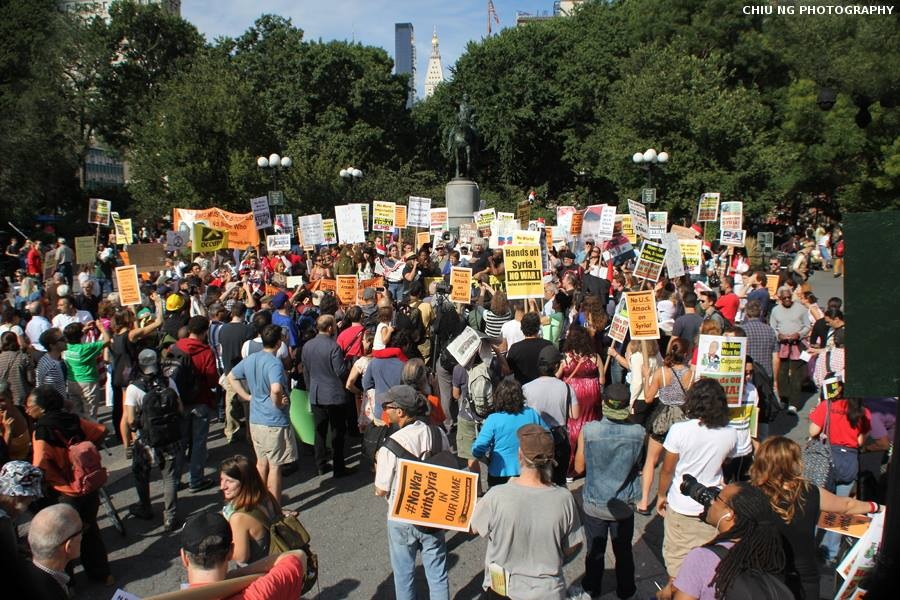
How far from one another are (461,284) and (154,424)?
5.21 meters

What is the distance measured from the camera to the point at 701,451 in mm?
4496

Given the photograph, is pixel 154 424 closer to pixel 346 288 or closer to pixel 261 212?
pixel 346 288

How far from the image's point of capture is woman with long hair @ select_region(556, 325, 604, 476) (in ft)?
20.6

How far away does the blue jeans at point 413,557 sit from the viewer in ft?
14.4

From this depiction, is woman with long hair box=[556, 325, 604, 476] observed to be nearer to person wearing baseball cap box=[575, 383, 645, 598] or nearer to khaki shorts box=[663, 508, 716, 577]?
person wearing baseball cap box=[575, 383, 645, 598]

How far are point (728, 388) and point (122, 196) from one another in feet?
130

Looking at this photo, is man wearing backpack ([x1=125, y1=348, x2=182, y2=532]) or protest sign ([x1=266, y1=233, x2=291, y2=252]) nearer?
man wearing backpack ([x1=125, y1=348, x2=182, y2=532])

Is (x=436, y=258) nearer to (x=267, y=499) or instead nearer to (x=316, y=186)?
(x=267, y=499)

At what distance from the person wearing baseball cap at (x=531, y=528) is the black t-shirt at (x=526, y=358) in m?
3.31

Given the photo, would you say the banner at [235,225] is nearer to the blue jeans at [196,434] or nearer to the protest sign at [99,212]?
the protest sign at [99,212]

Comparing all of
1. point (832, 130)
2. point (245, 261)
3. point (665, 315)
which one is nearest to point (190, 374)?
point (665, 315)

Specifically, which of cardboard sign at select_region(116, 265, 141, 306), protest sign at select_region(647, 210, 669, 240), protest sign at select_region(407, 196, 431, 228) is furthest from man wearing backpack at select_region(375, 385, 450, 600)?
protest sign at select_region(407, 196, 431, 228)

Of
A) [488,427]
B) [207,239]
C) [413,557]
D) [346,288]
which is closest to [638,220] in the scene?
[346,288]

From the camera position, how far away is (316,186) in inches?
1268
